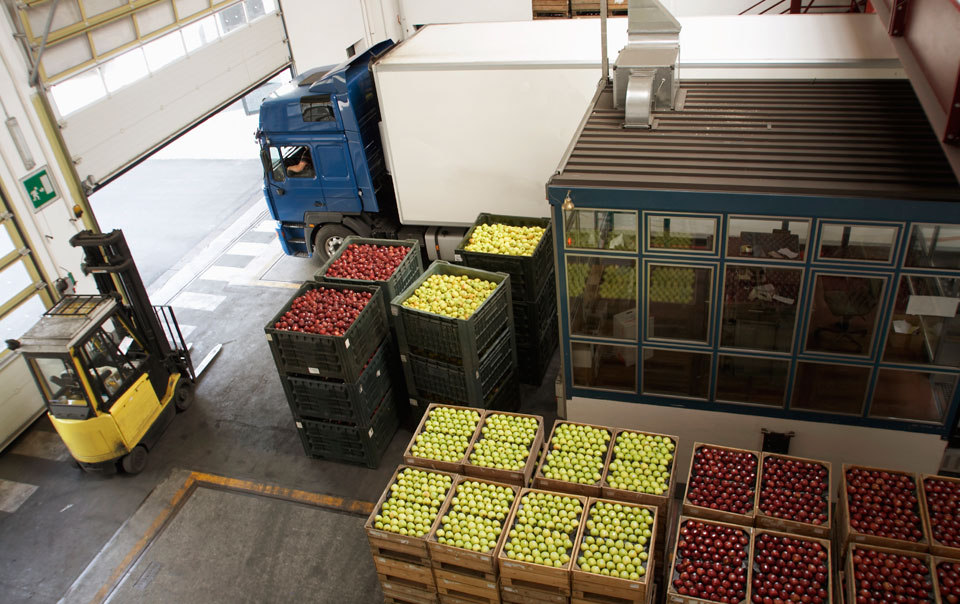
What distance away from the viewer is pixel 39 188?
10.6 metres

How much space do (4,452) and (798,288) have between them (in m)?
10.8

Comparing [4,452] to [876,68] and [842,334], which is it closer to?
[842,334]

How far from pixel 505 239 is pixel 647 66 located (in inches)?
123

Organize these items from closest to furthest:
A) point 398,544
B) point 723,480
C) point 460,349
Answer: point 398,544
point 723,480
point 460,349

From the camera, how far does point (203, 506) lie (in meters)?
9.39

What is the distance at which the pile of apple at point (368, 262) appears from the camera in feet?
33.3

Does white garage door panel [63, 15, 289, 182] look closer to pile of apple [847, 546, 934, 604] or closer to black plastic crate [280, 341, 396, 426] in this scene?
black plastic crate [280, 341, 396, 426]

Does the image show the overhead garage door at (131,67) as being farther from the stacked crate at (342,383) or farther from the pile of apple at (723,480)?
the pile of apple at (723,480)

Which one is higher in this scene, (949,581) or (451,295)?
(451,295)

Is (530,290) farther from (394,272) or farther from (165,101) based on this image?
(165,101)

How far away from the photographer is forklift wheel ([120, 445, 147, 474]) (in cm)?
974

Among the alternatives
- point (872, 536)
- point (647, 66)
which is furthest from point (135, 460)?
point (872, 536)

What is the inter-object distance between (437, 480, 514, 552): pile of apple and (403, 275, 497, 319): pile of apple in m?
2.41

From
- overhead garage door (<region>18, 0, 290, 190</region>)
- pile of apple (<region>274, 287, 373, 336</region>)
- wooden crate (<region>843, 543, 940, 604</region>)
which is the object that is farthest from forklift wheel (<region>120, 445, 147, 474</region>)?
wooden crate (<region>843, 543, 940, 604</region>)
